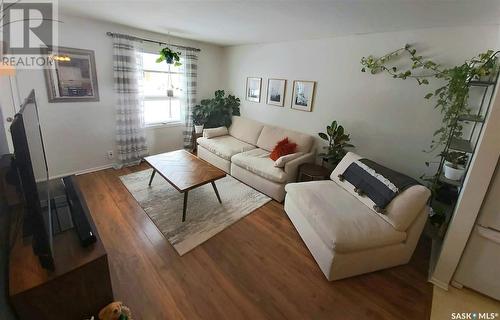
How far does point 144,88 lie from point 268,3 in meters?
2.74

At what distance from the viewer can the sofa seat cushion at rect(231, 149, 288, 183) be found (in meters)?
2.96

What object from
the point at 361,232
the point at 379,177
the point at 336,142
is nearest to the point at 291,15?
the point at 336,142

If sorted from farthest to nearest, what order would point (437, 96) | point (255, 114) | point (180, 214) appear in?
point (255, 114) → point (180, 214) → point (437, 96)

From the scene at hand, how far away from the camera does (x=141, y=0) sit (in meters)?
2.17

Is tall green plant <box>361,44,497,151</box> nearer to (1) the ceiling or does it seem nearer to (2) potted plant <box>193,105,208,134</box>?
(1) the ceiling

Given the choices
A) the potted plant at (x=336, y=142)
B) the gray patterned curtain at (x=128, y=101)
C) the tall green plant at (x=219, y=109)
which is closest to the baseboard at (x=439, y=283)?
the potted plant at (x=336, y=142)

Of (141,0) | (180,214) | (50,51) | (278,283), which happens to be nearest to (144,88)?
(50,51)

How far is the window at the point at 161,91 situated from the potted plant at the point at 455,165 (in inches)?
164

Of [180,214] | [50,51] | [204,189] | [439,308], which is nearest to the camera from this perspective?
[439,308]

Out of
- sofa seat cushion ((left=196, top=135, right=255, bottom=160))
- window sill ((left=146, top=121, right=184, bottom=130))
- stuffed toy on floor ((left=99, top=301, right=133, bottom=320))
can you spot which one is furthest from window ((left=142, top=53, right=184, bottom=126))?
stuffed toy on floor ((left=99, top=301, right=133, bottom=320))

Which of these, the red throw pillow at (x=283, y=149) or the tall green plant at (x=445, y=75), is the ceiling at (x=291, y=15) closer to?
the tall green plant at (x=445, y=75)

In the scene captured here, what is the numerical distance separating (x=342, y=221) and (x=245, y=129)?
2.73 metres

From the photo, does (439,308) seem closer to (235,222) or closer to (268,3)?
(235,222)

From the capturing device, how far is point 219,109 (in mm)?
4500
